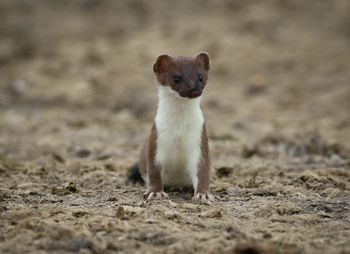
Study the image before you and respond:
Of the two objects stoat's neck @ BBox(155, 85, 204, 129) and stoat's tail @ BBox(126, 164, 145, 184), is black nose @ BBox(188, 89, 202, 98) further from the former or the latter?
stoat's tail @ BBox(126, 164, 145, 184)

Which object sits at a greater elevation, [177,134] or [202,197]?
[177,134]

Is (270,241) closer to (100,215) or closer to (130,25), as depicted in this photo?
(100,215)

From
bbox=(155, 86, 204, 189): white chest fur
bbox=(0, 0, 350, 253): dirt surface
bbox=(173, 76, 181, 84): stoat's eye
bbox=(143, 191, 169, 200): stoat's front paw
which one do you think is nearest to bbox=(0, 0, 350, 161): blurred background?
bbox=(0, 0, 350, 253): dirt surface

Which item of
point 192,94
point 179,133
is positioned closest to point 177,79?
point 192,94

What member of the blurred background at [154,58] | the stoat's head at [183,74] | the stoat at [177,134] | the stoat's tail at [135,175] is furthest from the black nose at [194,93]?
the blurred background at [154,58]

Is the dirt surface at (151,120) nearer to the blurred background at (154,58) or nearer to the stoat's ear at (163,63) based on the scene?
the blurred background at (154,58)

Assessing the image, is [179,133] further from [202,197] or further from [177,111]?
[202,197]
